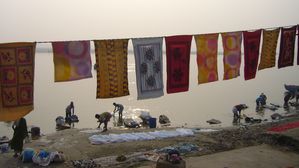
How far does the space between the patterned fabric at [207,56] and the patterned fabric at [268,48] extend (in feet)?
6.56

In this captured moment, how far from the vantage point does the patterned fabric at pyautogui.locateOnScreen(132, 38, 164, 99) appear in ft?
31.6

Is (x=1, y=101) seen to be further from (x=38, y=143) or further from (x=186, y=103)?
(x=186, y=103)

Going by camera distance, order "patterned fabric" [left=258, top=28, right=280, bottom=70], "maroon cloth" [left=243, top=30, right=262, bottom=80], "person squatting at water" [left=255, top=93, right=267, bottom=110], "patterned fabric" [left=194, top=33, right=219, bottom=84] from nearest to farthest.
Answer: "patterned fabric" [left=194, top=33, right=219, bottom=84] → "maroon cloth" [left=243, top=30, right=262, bottom=80] → "patterned fabric" [left=258, top=28, right=280, bottom=70] → "person squatting at water" [left=255, top=93, right=267, bottom=110]

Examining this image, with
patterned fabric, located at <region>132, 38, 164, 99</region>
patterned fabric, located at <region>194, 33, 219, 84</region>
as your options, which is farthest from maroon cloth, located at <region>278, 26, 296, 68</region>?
patterned fabric, located at <region>132, 38, 164, 99</region>

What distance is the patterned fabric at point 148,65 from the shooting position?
9.62 metres

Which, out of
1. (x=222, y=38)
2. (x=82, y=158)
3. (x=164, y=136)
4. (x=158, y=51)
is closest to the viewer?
(x=158, y=51)

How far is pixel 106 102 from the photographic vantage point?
29.0 metres

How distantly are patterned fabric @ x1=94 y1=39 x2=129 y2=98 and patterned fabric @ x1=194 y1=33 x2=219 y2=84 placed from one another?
7.84ft

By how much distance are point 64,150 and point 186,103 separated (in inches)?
740

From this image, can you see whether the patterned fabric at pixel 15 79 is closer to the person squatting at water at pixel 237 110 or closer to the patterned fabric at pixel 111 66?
the patterned fabric at pixel 111 66

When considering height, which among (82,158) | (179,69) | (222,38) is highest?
(222,38)

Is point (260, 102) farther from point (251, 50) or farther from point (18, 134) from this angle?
point (18, 134)

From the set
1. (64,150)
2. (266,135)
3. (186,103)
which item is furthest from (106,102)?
(266,135)

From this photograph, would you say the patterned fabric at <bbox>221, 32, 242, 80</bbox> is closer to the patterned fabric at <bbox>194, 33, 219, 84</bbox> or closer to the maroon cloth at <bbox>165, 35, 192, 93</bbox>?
the patterned fabric at <bbox>194, 33, 219, 84</bbox>
